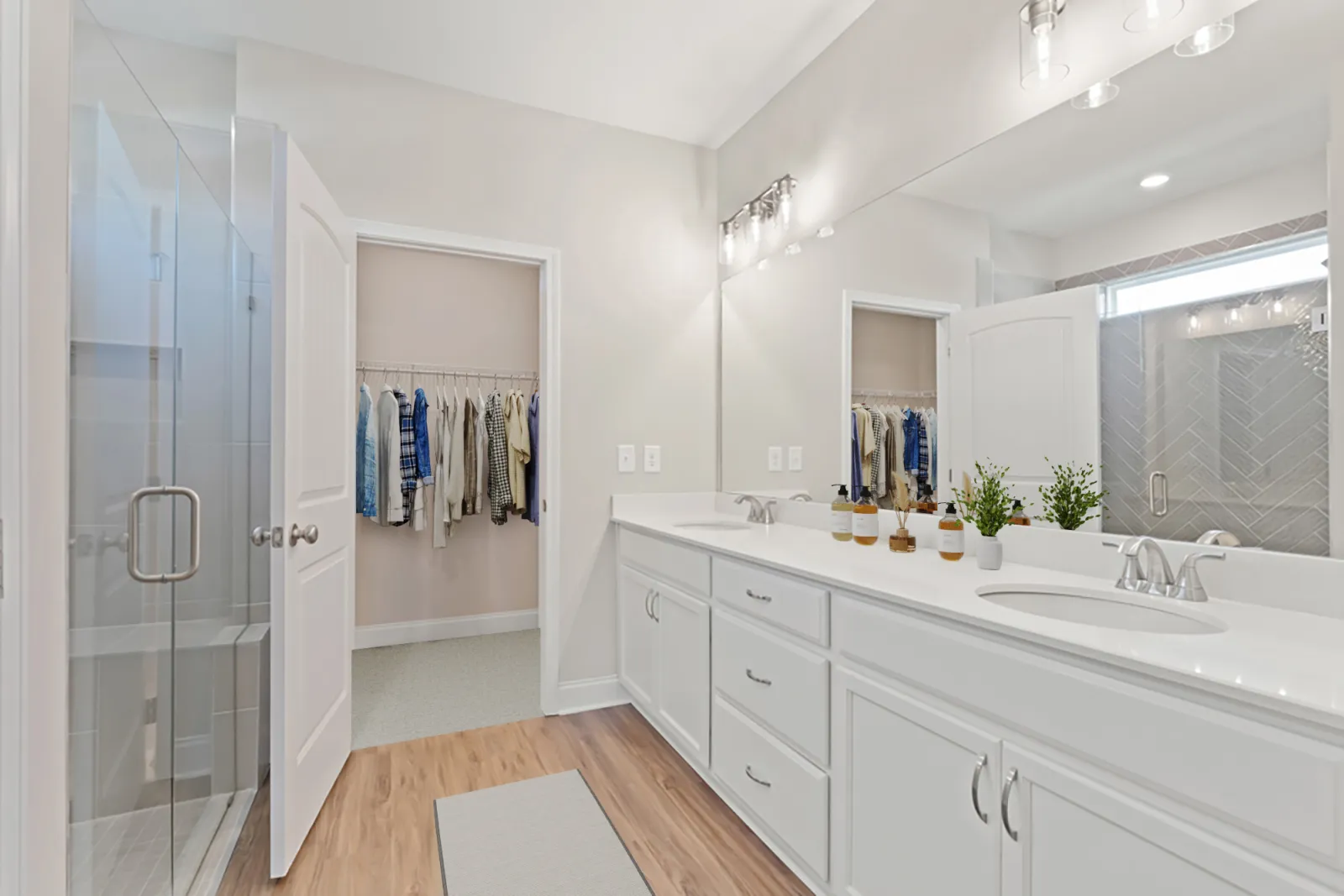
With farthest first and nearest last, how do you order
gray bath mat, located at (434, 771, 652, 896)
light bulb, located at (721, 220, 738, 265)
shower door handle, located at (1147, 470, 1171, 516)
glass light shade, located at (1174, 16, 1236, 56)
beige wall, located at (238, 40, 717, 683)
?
1. light bulb, located at (721, 220, 738, 265)
2. beige wall, located at (238, 40, 717, 683)
3. gray bath mat, located at (434, 771, 652, 896)
4. shower door handle, located at (1147, 470, 1171, 516)
5. glass light shade, located at (1174, 16, 1236, 56)

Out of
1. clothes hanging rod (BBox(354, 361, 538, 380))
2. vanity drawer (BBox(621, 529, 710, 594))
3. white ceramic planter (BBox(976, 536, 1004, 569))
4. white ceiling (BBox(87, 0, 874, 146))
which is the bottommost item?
vanity drawer (BBox(621, 529, 710, 594))

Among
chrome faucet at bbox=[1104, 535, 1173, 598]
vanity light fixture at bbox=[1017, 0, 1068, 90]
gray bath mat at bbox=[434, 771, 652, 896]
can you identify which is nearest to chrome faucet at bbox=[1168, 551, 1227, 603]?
chrome faucet at bbox=[1104, 535, 1173, 598]

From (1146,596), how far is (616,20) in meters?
2.33

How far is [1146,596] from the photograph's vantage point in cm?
124

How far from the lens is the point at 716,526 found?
2654 mm

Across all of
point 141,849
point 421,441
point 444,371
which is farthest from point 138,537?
point 444,371

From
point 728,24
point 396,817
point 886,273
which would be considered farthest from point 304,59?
point 396,817

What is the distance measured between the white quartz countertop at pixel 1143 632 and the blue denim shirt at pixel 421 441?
7.65 ft

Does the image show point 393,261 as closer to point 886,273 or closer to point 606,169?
point 606,169

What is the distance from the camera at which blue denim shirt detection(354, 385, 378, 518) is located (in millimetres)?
3459

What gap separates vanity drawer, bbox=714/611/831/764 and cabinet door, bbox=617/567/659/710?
518mm

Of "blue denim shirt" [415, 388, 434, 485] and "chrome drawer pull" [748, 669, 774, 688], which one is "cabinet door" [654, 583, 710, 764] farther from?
"blue denim shirt" [415, 388, 434, 485]

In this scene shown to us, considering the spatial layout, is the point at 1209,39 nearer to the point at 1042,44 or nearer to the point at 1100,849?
the point at 1042,44

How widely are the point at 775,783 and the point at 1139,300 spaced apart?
4.86 feet
